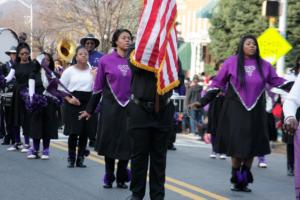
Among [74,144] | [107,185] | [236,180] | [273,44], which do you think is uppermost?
[273,44]

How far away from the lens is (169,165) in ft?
37.2

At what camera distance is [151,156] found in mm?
6930

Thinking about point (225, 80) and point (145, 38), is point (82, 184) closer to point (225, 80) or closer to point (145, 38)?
point (225, 80)

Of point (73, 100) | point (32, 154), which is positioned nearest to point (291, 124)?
point (73, 100)

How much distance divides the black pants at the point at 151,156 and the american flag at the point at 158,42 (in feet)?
1.64

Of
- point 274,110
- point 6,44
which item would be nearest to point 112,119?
point 274,110

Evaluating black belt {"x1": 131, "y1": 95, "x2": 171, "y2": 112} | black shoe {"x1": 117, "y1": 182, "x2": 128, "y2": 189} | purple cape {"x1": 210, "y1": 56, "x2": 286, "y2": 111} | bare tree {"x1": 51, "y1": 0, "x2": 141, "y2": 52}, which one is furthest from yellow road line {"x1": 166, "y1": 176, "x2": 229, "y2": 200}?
bare tree {"x1": 51, "y1": 0, "x2": 141, "y2": 52}

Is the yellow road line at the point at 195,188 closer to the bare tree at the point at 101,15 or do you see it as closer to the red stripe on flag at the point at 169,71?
the red stripe on flag at the point at 169,71

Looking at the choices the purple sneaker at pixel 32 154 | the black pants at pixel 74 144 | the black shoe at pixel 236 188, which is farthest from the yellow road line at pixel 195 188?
the purple sneaker at pixel 32 154

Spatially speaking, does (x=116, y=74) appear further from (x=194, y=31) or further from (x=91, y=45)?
(x=194, y=31)

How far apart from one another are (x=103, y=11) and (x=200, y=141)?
38.1 ft

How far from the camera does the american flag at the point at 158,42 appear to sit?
22.2 ft

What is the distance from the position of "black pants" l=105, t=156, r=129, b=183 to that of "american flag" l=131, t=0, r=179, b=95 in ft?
6.68

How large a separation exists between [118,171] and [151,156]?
1.75m
